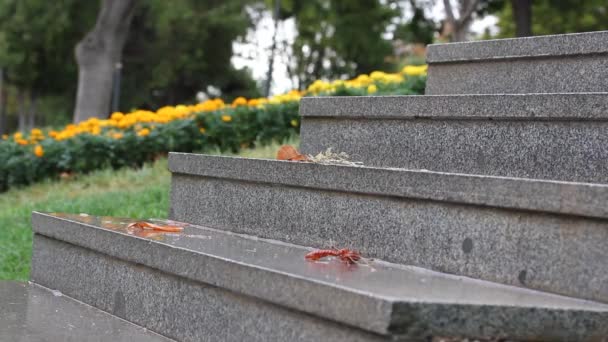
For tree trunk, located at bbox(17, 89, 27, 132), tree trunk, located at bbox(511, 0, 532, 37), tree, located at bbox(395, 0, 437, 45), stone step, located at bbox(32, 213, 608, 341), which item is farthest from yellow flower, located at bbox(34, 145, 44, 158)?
tree trunk, located at bbox(17, 89, 27, 132)

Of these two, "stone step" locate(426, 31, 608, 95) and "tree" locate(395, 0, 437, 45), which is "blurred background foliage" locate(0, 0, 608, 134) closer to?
"tree" locate(395, 0, 437, 45)

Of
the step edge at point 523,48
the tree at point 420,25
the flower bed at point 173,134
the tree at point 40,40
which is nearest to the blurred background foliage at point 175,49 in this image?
the tree at point 40,40

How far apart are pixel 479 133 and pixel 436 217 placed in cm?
72

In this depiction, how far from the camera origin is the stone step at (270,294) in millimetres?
2275

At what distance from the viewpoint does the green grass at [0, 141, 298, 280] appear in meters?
5.70

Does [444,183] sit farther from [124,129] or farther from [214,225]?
[124,129]

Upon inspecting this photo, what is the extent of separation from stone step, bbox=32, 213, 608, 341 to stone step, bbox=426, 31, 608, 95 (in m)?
1.60

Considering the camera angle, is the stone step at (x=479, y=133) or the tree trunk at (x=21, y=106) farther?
the tree trunk at (x=21, y=106)

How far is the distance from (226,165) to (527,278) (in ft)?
5.42

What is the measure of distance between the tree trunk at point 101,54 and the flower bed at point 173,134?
24.4ft

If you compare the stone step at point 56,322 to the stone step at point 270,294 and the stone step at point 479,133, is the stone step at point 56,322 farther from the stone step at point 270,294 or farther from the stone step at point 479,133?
the stone step at point 479,133

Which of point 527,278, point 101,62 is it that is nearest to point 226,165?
point 527,278

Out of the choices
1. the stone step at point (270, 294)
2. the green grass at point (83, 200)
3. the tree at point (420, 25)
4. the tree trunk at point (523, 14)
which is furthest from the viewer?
the tree at point (420, 25)

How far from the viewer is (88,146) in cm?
874
